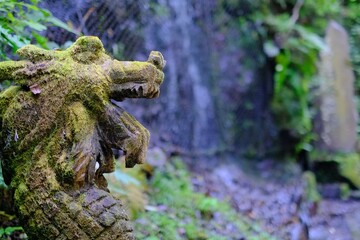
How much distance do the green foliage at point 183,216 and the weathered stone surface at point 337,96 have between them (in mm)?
2859

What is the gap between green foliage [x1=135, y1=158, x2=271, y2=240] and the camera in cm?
369

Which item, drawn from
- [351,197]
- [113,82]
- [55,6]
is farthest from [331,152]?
[113,82]

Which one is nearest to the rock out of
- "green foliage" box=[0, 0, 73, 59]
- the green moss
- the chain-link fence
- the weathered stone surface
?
the chain-link fence

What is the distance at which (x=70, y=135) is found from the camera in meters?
2.19

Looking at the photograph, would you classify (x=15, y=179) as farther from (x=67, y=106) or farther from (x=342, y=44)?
(x=342, y=44)

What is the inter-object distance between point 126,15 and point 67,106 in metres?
3.21


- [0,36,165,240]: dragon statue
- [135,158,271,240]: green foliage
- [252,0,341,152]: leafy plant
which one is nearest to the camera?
[0,36,165,240]: dragon statue

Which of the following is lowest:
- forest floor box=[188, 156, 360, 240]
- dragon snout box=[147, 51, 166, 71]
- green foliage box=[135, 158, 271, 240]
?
forest floor box=[188, 156, 360, 240]

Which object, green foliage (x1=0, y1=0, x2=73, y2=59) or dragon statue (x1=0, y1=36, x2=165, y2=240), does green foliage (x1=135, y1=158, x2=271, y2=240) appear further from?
green foliage (x1=0, y1=0, x2=73, y2=59)

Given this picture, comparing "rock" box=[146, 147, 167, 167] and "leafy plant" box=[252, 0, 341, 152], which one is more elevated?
"leafy plant" box=[252, 0, 341, 152]

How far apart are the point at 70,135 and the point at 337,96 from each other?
19.8ft

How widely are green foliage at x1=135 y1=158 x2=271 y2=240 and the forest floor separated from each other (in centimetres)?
35

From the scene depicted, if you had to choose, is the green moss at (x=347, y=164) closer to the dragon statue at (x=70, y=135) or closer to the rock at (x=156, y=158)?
the rock at (x=156, y=158)

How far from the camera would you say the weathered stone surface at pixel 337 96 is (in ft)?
23.9
